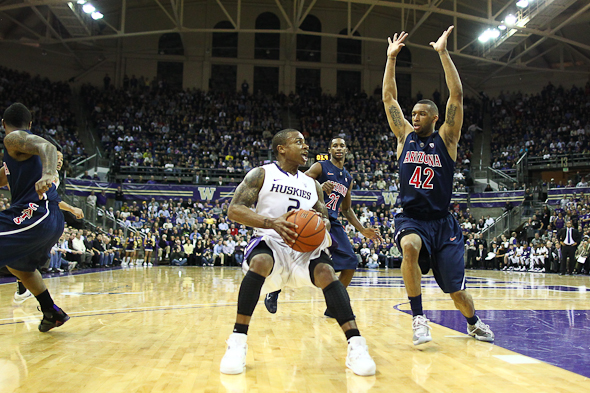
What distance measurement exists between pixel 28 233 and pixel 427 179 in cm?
338

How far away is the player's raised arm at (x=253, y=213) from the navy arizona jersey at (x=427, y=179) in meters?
1.43

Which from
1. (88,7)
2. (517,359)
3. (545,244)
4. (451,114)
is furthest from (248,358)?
(88,7)

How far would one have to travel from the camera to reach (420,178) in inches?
172

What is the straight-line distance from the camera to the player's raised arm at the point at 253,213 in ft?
10.8

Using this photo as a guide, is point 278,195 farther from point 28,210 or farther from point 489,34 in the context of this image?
point 489,34

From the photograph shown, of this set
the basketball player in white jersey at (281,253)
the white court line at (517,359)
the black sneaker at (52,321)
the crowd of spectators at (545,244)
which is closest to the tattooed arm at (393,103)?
the basketball player in white jersey at (281,253)

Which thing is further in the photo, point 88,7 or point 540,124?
point 540,124

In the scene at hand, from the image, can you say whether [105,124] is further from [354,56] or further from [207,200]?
[354,56]

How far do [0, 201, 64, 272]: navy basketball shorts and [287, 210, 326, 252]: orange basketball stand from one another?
2.17m

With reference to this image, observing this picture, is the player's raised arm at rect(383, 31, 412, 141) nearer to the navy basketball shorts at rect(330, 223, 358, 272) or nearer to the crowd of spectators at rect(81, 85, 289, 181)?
the navy basketball shorts at rect(330, 223, 358, 272)

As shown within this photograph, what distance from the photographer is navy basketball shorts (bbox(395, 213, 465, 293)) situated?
4.14 meters

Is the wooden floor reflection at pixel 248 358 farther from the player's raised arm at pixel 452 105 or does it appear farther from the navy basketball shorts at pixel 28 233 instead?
the player's raised arm at pixel 452 105

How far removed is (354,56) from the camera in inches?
1308

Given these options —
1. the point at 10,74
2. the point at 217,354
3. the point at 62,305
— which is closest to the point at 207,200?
the point at 10,74
